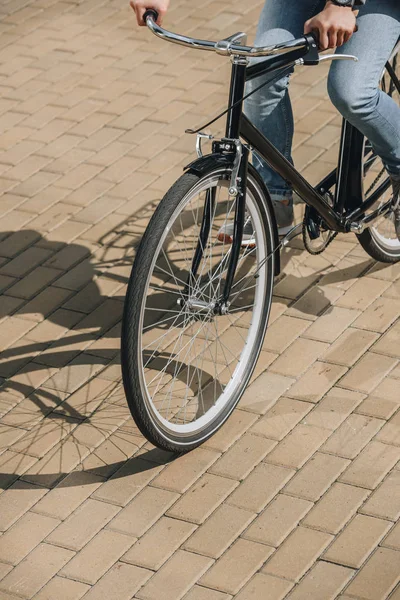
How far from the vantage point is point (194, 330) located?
4.32 m

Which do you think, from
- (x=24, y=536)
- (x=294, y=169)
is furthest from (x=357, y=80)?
(x=24, y=536)

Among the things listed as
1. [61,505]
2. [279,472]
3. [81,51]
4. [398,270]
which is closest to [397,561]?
[279,472]

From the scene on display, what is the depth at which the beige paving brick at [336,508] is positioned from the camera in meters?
3.34

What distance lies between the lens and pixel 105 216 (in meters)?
5.08

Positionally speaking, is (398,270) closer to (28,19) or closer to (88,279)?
(88,279)

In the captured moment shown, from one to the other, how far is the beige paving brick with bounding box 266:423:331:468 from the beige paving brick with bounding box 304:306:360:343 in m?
0.56

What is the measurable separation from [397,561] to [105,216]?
2.45 m

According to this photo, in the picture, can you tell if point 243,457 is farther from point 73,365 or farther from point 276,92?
point 276,92

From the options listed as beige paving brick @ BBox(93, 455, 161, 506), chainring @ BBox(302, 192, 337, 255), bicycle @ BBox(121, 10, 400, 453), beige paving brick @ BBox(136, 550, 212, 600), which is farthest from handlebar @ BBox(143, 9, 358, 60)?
beige paving brick @ BBox(136, 550, 212, 600)

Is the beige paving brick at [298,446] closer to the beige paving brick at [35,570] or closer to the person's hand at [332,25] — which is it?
the beige paving brick at [35,570]

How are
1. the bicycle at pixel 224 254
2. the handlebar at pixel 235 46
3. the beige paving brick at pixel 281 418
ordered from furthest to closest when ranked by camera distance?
the beige paving brick at pixel 281 418 < the bicycle at pixel 224 254 < the handlebar at pixel 235 46

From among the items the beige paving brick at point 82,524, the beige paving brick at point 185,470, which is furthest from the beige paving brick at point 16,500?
the beige paving brick at point 185,470

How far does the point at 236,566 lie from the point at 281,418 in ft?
2.45

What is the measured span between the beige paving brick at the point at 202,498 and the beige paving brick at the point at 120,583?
27 cm
